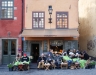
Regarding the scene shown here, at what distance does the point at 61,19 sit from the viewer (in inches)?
795

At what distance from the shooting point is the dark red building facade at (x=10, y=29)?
20125mm

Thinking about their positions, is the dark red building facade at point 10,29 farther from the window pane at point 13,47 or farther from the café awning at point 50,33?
the café awning at point 50,33

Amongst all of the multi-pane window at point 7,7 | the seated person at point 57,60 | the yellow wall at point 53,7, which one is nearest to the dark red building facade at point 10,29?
the multi-pane window at point 7,7

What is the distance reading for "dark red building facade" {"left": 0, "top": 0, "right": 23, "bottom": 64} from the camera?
20125mm

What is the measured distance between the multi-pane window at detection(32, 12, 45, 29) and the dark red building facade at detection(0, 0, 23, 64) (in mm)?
1175

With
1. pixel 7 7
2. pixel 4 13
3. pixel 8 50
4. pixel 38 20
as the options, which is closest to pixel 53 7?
pixel 38 20

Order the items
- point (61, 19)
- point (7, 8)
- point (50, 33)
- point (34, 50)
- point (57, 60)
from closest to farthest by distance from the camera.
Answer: point (57, 60), point (50, 33), point (61, 19), point (7, 8), point (34, 50)

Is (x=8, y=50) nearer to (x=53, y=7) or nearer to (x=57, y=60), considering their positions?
(x=57, y=60)

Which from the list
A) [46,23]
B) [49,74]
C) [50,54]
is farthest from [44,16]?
[49,74]

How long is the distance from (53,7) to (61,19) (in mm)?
1272

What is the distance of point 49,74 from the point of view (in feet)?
46.3

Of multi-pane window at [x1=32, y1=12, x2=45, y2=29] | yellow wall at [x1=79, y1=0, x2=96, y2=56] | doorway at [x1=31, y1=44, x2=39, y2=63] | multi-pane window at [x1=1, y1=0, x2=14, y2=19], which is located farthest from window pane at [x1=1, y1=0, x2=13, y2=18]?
yellow wall at [x1=79, y1=0, x2=96, y2=56]

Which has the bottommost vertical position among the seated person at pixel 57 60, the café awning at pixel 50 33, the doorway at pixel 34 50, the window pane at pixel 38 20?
the seated person at pixel 57 60

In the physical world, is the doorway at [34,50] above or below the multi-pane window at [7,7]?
below
